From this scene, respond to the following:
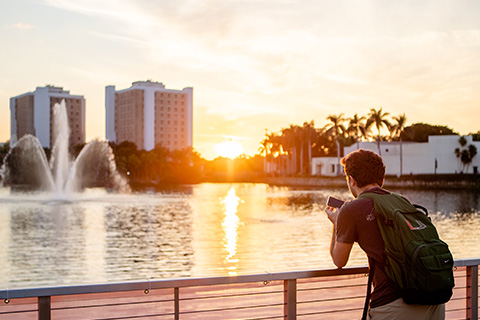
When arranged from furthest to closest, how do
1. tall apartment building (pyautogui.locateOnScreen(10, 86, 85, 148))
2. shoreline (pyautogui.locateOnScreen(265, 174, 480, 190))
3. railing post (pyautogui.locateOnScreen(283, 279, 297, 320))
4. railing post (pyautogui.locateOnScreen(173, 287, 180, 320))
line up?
tall apartment building (pyautogui.locateOnScreen(10, 86, 85, 148)) < shoreline (pyautogui.locateOnScreen(265, 174, 480, 190)) < railing post (pyautogui.locateOnScreen(283, 279, 297, 320)) < railing post (pyautogui.locateOnScreen(173, 287, 180, 320))

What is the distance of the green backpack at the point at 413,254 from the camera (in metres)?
2.91

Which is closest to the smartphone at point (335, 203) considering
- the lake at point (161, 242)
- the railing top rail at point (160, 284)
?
the railing top rail at point (160, 284)

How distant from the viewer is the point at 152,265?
1989cm

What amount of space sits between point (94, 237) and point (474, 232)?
65.2 ft

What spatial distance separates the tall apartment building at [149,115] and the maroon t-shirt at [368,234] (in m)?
186

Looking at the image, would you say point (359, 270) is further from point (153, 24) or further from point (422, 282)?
point (153, 24)

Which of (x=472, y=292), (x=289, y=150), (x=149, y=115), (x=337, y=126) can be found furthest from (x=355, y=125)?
(x=149, y=115)

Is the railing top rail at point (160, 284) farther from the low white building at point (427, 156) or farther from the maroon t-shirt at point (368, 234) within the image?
the low white building at point (427, 156)

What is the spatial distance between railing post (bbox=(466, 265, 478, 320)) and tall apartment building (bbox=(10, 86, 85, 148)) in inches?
6781

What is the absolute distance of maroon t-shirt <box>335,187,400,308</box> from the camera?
120 inches

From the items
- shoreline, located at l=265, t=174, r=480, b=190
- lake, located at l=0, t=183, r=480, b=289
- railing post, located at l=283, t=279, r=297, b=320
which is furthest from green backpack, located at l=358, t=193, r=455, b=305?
shoreline, located at l=265, t=174, r=480, b=190

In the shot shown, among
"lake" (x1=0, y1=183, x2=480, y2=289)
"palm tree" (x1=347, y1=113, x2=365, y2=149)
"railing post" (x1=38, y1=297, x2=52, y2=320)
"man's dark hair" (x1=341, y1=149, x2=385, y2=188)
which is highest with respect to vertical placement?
"palm tree" (x1=347, y1=113, x2=365, y2=149)

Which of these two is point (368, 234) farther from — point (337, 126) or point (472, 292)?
point (337, 126)

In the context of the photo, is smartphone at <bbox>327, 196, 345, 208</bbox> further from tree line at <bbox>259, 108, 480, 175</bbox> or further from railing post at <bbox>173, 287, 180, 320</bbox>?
tree line at <bbox>259, 108, 480, 175</bbox>
